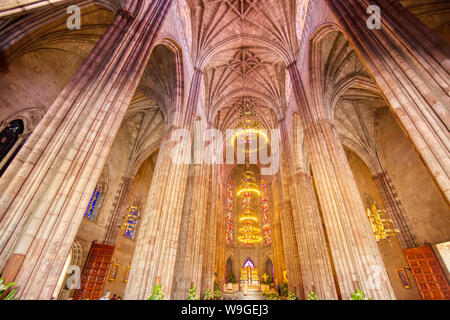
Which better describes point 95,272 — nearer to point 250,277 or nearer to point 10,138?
point 10,138

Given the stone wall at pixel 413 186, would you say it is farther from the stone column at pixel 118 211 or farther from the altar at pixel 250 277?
the stone column at pixel 118 211

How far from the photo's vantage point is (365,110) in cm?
1392

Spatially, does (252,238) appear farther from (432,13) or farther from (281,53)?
(432,13)

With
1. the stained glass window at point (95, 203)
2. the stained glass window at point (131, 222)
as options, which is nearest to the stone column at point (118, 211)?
the stained glass window at point (95, 203)

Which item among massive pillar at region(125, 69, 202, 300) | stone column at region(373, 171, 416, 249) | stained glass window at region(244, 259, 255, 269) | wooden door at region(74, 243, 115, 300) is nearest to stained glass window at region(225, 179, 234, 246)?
stained glass window at region(244, 259, 255, 269)

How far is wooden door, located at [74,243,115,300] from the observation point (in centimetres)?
1058

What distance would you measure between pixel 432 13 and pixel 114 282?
2241cm

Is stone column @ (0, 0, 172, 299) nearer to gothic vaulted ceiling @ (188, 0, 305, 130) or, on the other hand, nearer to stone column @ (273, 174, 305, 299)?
gothic vaulted ceiling @ (188, 0, 305, 130)

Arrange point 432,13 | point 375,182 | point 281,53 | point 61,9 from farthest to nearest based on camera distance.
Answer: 1. point 375,182
2. point 281,53
3. point 432,13
4. point 61,9

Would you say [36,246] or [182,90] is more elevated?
[182,90]

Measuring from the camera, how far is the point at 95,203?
1247cm

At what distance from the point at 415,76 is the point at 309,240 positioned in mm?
8009

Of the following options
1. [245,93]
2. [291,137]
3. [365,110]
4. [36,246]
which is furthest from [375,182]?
[36,246]
